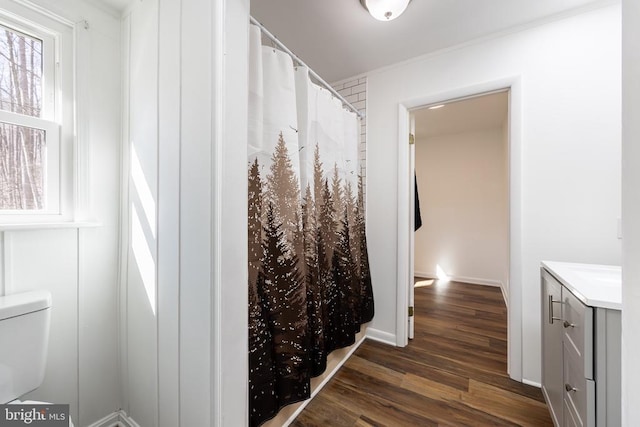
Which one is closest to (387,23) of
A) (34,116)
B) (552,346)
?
(34,116)

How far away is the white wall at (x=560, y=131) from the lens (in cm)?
141

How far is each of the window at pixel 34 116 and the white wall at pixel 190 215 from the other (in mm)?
315

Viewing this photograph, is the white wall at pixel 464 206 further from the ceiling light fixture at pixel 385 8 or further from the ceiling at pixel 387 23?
the ceiling light fixture at pixel 385 8

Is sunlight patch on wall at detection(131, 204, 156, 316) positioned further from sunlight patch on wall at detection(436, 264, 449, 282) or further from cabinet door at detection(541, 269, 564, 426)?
sunlight patch on wall at detection(436, 264, 449, 282)

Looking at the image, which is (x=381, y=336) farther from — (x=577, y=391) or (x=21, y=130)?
(x=21, y=130)

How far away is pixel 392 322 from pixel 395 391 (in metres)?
0.59

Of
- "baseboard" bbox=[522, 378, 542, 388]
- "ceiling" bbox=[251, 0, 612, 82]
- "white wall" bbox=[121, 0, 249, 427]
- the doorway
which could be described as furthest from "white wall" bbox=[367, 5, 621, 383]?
"white wall" bbox=[121, 0, 249, 427]

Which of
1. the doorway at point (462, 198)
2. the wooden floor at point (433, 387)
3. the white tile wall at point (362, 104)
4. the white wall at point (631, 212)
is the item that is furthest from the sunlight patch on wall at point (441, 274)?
the white wall at point (631, 212)

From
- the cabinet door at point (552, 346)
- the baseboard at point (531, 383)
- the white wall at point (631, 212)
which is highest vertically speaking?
the white wall at point (631, 212)

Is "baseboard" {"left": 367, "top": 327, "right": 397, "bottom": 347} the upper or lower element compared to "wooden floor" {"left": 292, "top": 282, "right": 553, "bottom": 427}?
upper

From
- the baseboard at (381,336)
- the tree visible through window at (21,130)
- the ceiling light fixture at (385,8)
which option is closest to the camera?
the tree visible through window at (21,130)

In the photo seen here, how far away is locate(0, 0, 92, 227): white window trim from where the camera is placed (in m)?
1.13

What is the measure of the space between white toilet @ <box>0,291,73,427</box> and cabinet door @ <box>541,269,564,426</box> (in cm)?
200

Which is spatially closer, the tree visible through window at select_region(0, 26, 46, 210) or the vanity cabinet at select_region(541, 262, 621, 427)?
the vanity cabinet at select_region(541, 262, 621, 427)
